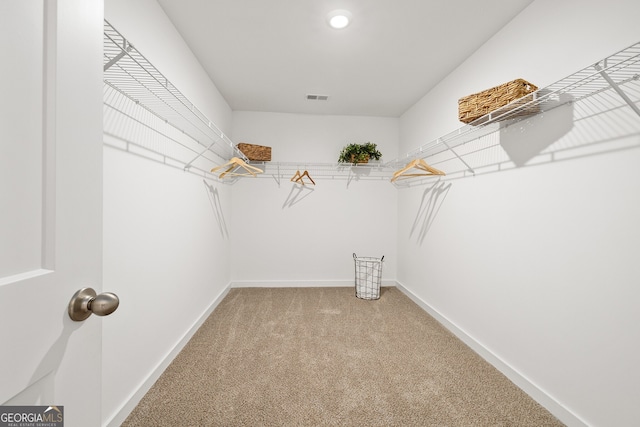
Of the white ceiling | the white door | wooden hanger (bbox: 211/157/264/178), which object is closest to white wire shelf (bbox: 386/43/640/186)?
the white ceiling

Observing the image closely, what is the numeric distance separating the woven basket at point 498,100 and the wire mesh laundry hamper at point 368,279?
1935 millimetres

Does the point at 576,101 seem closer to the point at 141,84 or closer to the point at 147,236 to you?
the point at 141,84

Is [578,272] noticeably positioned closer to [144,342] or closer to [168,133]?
[144,342]

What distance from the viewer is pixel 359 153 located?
3635mm

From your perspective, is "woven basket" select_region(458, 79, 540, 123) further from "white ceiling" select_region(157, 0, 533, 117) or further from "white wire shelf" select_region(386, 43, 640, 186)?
"white ceiling" select_region(157, 0, 533, 117)

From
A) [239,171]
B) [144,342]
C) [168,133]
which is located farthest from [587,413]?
[239,171]

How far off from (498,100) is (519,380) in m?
1.71

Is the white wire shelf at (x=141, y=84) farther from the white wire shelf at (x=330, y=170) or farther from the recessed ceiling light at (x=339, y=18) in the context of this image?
the white wire shelf at (x=330, y=170)

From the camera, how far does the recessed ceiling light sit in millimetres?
1831

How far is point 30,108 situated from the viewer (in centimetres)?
47

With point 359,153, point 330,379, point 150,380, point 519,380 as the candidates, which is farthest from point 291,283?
point 519,380

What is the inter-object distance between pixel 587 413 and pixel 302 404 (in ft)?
4.62

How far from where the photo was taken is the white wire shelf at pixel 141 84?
3.70 ft

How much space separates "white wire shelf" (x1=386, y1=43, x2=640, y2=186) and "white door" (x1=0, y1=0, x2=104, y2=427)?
5.13ft
